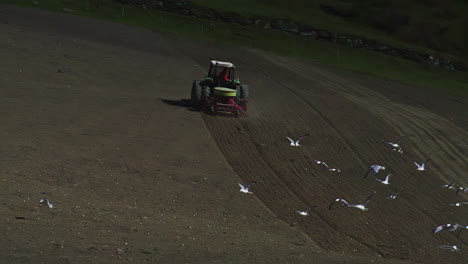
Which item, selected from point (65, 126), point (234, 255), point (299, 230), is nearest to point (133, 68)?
point (65, 126)

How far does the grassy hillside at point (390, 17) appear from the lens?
63625 millimetres

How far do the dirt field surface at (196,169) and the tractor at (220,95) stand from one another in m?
0.72

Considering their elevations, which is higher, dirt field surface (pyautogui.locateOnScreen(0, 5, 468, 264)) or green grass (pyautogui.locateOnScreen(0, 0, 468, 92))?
dirt field surface (pyautogui.locateOnScreen(0, 5, 468, 264))

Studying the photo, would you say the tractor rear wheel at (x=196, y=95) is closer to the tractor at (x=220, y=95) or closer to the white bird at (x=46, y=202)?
the tractor at (x=220, y=95)

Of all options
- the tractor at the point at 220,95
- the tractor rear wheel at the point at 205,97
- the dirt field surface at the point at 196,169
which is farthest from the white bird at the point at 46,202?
the tractor rear wheel at the point at 205,97

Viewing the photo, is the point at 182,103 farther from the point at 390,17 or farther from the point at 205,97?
the point at 390,17

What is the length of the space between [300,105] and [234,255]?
63.5 ft

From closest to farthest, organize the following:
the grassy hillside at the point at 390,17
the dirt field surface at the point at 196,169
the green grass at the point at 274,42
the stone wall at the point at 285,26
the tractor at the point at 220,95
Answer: the dirt field surface at the point at 196,169
the tractor at the point at 220,95
the green grass at the point at 274,42
the stone wall at the point at 285,26
the grassy hillside at the point at 390,17

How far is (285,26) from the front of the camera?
6138 cm

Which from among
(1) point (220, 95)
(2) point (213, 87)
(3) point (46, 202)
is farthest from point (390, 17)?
(3) point (46, 202)

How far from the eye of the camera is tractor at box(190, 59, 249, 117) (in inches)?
1061

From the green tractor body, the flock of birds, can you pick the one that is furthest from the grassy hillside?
the flock of birds

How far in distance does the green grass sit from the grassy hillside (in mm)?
5291

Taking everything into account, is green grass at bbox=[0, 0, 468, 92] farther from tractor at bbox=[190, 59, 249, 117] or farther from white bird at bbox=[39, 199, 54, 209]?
white bird at bbox=[39, 199, 54, 209]
